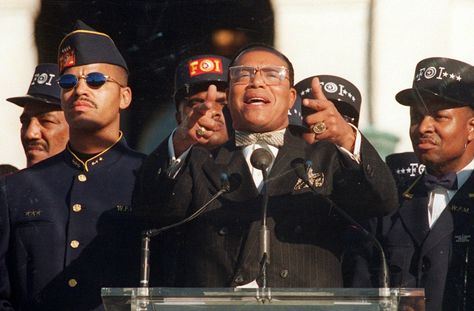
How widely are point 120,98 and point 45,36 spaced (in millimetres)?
448

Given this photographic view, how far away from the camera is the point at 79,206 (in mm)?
4379

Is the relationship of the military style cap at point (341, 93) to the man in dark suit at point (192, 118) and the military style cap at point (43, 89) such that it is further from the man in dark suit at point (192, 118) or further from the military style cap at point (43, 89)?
the military style cap at point (43, 89)

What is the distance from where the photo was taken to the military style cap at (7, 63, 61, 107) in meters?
4.61

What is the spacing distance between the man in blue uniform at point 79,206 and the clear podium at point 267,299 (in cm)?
85

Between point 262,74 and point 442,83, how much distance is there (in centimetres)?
63

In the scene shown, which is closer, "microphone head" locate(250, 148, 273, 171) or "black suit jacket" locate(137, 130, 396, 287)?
"microphone head" locate(250, 148, 273, 171)

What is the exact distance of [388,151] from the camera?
14.4ft

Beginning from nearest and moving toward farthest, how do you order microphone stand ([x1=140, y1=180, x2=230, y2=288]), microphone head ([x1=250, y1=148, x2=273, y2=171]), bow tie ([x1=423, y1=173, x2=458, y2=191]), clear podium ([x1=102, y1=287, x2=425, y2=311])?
1. clear podium ([x1=102, y1=287, x2=425, y2=311])
2. microphone head ([x1=250, y1=148, x2=273, y2=171])
3. microphone stand ([x1=140, y1=180, x2=230, y2=288])
4. bow tie ([x1=423, y1=173, x2=458, y2=191])

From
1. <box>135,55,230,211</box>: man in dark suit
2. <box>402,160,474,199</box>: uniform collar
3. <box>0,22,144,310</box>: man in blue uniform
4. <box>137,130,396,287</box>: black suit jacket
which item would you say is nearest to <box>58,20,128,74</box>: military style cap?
<box>0,22,144,310</box>: man in blue uniform

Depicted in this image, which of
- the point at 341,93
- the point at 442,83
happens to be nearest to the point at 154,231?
the point at 341,93

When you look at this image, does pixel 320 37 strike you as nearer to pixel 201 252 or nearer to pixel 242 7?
pixel 242 7

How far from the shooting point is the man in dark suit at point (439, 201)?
4215 mm

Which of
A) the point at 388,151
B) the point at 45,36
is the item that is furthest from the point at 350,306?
the point at 45,36

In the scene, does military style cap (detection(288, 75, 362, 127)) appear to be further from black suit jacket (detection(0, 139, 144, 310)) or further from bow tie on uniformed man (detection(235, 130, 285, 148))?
black suit jacket (detection(0, 139, 144, 310))
